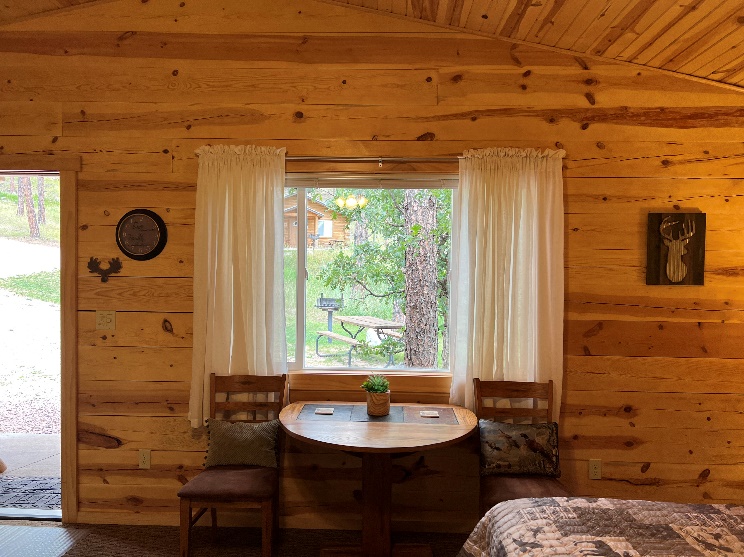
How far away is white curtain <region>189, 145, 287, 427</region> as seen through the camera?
301 centimetres

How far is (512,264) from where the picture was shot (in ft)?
9.71

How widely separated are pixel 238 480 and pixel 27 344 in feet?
13.2

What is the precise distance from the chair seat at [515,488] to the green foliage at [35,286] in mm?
4864

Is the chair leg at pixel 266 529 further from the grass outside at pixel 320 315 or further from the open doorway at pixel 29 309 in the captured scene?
the open doorway at pixel 29 309

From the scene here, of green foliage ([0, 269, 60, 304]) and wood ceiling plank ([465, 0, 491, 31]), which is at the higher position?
wood ceiling plank ([465, 0, 491, 31])

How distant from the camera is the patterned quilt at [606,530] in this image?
5.28 ft

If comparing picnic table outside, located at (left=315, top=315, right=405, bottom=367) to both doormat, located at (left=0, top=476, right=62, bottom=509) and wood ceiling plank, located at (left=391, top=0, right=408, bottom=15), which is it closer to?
wood ceiling plank, located at (left=391, top=0, right=408, bottom=15)

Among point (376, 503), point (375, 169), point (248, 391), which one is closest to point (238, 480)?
point (248, 391)

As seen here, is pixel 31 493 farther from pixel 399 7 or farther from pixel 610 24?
pixel 610 24

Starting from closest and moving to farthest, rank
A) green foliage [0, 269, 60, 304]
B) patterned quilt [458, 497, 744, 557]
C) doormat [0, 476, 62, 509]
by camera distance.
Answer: patterned quilt [458, 497, 744, 557] < doormat [0, 476, 62, 509] < green foliage [0, 269, 60, 304]

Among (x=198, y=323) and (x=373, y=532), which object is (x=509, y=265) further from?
(x=198, y=323)

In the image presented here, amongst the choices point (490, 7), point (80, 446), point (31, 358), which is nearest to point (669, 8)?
point (490, 7)

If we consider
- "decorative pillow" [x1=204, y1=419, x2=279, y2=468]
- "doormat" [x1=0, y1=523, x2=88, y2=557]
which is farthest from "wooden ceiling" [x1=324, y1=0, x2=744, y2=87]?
"doormat" [x1=0, y1=523, x2=88, y2=557]

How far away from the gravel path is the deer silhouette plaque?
507 cm
